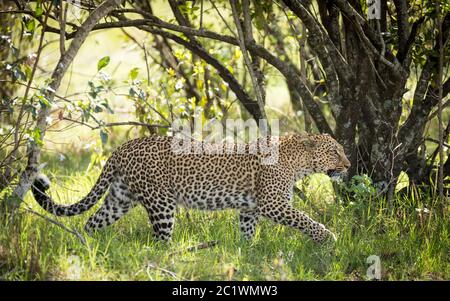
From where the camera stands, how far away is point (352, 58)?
845 centimetres

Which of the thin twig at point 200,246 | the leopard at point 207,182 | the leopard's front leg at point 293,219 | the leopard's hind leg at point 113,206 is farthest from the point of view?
the leopard's hind leg at point 113,206

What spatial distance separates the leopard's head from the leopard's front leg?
0.64m

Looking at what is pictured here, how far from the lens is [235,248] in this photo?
7.14 m

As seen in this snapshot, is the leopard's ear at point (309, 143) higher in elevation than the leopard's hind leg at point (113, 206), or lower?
higher

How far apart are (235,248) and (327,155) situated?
1.49m

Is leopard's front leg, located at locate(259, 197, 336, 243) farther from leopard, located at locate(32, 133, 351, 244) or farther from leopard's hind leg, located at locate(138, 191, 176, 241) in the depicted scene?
leopard's hind leg, located at locate(138, 191, 176, 241)

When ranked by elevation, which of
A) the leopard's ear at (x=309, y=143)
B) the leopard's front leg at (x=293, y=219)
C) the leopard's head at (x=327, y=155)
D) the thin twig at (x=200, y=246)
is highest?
the leopard's ear at (x=309, y=143)

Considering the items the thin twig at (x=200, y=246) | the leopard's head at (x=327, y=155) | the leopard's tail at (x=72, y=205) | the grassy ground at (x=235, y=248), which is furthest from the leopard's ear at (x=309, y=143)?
the leopard's tail at (x=72, y=205)

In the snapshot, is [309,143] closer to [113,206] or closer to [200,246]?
[200,246]

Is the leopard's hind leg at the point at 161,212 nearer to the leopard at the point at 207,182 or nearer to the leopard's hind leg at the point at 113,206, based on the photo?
the leopard at the point at 207,182

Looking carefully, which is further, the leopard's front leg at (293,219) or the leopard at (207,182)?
the leopard at (207,182)

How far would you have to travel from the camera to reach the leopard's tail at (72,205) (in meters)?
7.20

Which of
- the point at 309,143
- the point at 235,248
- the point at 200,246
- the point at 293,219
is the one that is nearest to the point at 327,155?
the point at 309,143
